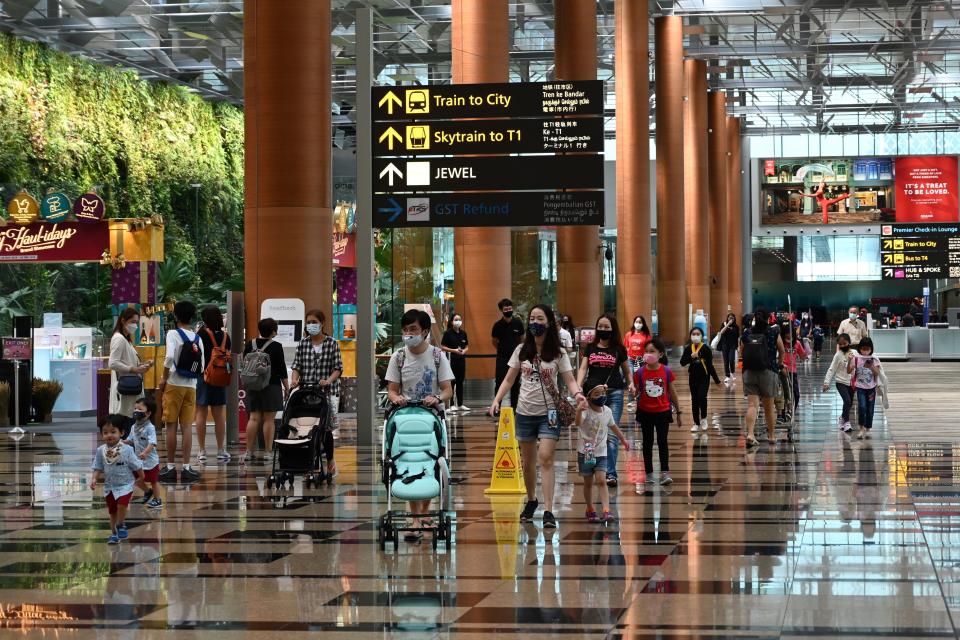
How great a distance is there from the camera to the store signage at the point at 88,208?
25203mm

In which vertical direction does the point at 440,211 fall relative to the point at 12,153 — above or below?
below

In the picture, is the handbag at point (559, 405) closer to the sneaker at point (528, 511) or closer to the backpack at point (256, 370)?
the sneaker at point (528, 511)

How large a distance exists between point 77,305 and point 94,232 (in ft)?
61.1

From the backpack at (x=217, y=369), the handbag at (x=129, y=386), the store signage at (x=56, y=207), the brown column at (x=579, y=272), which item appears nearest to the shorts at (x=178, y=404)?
the handbag at (x=129, y=386)

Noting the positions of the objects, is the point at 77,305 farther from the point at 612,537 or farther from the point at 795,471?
A: the point at 612,537

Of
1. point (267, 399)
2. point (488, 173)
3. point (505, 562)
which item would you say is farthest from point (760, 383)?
point (505, 562)

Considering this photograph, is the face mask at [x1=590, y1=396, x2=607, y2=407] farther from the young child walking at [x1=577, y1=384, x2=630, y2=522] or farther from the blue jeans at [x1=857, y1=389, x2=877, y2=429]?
the blue jeans at [x1=857, y1=389, x2=877, y2=429]

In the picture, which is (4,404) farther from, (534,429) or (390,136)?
(534,429)

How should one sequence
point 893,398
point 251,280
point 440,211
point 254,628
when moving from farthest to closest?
1. point 893,398
2. point 251,280
3. point 440,211
4. point 254,628

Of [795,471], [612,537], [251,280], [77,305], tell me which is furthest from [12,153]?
[612,537]

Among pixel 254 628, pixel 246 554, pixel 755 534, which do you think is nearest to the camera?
pixel 254 628

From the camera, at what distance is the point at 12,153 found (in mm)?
44406

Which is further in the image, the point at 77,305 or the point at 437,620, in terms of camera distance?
the point at 77,305

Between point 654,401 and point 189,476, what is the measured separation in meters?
5.06
